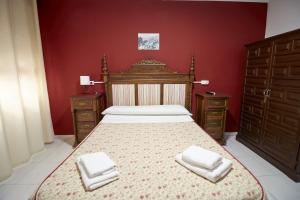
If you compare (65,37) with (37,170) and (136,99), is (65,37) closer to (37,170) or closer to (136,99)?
(136,99)

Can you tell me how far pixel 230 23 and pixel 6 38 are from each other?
359 centimetres

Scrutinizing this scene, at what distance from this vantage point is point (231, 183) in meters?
1.08

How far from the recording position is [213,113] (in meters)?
2.89

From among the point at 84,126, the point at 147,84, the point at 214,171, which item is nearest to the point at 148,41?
the point at 147,84

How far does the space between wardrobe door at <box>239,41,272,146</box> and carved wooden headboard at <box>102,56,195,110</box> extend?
39.1 inches

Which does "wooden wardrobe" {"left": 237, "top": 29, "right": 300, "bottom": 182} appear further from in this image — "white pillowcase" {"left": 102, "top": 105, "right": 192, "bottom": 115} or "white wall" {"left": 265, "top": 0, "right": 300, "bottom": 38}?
"white pillowcase" {"left": 102, "top": 105, "right": 192, "bottom": 115}

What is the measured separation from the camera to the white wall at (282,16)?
254 cm

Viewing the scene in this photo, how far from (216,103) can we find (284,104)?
93 centimetres

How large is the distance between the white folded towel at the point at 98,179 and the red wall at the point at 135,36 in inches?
89.7

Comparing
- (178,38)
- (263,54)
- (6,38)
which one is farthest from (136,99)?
(263,54)

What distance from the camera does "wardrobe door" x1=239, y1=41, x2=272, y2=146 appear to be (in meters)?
2.54

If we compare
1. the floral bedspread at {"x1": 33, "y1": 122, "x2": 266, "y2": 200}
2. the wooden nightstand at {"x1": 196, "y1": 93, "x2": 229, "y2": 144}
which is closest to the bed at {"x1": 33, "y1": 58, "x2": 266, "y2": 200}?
the floral bedspread at {"x1": 33, "y1": 122, "x2": 266, "y2": 200}

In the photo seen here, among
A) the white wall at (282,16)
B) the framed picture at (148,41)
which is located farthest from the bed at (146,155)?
the white wall at (282,16)

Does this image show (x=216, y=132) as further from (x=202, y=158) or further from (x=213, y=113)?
(x=202, y=158)
